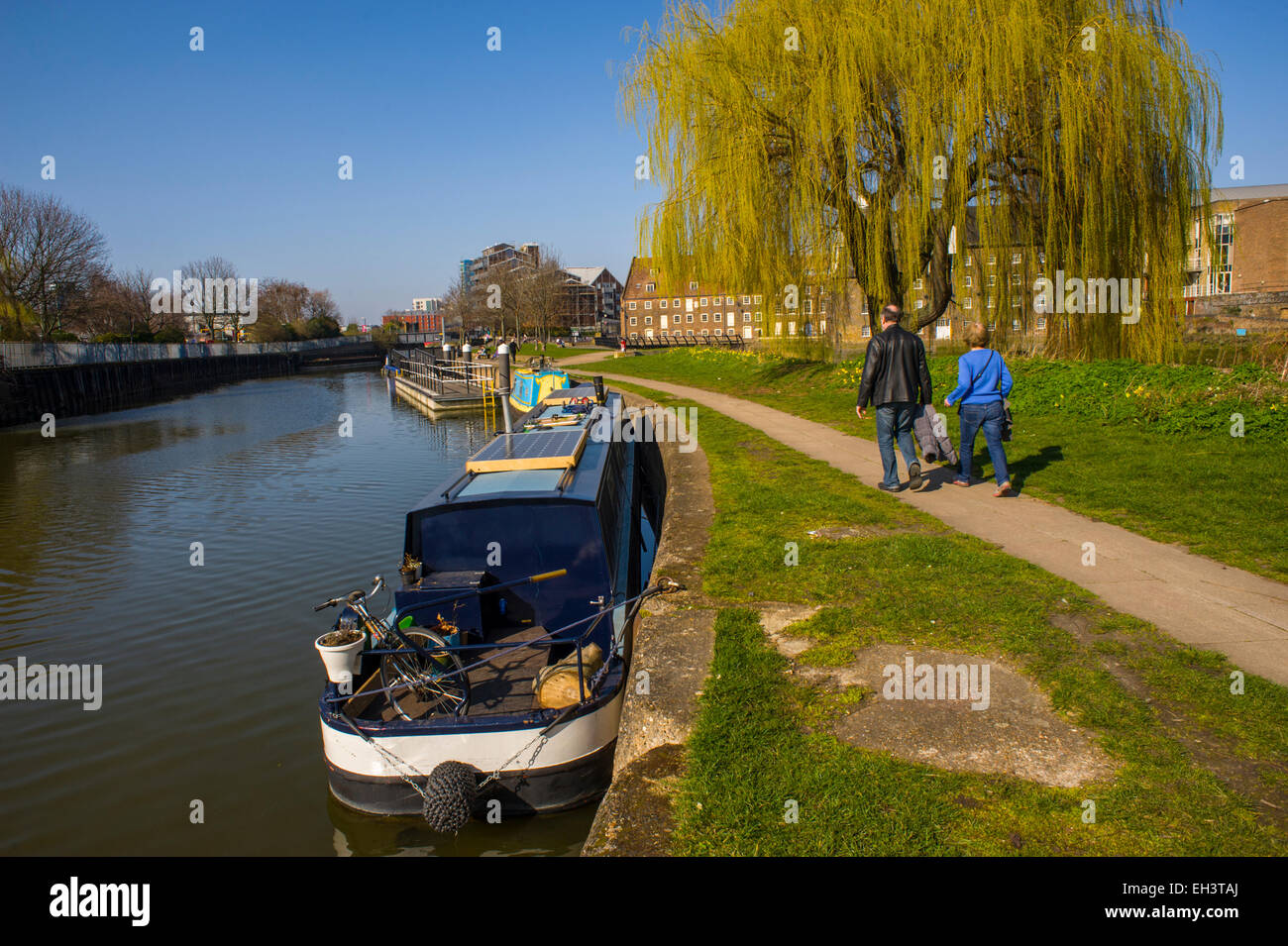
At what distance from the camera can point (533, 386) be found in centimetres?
2531

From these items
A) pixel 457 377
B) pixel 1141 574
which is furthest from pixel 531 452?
pixel 457 377

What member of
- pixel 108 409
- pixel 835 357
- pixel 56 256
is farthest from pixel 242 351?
pixel 835 357

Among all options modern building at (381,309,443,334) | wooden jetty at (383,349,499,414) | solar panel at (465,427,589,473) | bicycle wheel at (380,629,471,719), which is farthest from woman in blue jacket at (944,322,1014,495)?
modern building at (381,309,443,334)

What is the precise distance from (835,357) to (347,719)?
19.1 m

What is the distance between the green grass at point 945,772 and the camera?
3072mm

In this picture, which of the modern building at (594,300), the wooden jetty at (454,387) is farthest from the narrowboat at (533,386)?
the modern building at (594,300)

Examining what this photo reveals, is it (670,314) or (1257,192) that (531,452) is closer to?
(1257,192)

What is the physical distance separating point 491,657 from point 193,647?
17.2 ft

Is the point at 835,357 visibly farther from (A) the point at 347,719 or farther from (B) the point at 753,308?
(A) the point at 347,719

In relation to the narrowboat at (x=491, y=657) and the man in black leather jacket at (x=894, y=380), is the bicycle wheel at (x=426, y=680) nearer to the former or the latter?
the narrowboat at (x=491, y=657)

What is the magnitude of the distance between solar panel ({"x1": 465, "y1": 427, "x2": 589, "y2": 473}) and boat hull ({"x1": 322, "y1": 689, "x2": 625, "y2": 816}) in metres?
3.40

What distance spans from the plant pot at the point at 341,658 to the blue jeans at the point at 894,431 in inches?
218

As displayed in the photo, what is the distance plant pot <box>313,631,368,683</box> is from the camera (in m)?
5.42

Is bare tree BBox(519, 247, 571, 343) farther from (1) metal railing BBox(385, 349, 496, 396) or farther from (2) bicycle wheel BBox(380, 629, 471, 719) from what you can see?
(2) bicycle wheel BBox(380, 629, 471, 719)
